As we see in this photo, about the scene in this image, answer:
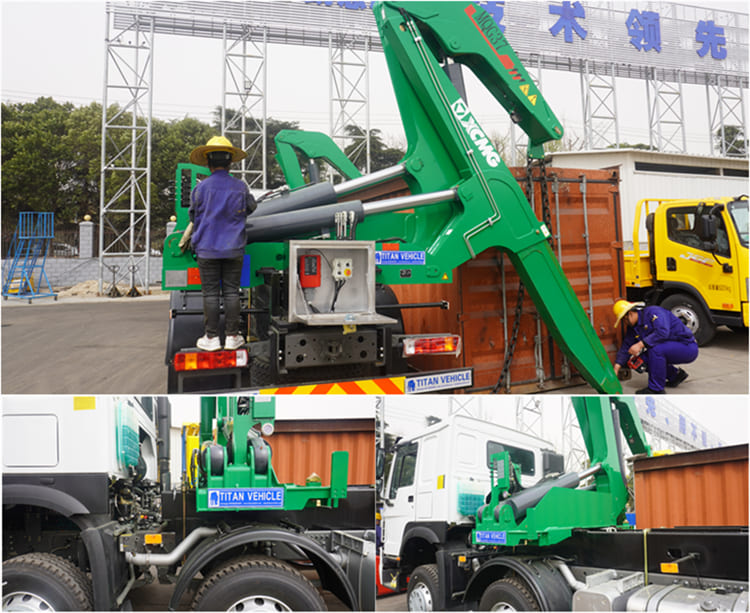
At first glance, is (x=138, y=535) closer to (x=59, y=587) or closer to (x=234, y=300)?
(x=59, y=587)

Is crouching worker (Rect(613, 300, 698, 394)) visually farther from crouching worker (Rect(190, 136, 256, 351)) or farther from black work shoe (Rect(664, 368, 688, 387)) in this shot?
crouching worker (Rect(190, 136, 256, 351))

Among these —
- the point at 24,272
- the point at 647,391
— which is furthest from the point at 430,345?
the point at 24,272

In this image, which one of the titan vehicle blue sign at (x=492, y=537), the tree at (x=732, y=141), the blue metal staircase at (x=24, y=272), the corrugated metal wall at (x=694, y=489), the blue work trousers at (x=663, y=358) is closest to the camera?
the corrugated metal wall at (x=694, y=489)

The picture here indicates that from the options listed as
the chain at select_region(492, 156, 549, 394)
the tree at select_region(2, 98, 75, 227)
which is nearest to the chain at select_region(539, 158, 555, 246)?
the chain at select_region(492, 156, 549, 394)

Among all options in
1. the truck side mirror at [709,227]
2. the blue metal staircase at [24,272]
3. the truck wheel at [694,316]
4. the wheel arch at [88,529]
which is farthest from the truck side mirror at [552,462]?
the blue metal staircase at [24,272]

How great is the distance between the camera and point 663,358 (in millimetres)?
5547

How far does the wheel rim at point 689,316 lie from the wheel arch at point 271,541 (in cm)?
603

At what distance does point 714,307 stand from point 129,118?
17868mm

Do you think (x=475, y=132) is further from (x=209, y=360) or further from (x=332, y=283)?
A: (x=209, y=360)

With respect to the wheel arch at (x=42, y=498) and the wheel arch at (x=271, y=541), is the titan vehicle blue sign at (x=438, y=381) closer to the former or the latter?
the wheel arch at (x=271, y=541)

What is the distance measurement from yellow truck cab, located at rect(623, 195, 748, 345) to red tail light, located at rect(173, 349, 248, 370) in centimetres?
598

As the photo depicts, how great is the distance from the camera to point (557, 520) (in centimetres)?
381

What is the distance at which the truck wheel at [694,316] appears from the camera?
Answer: 7113mm

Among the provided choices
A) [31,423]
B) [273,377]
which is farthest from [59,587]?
[273,377]
